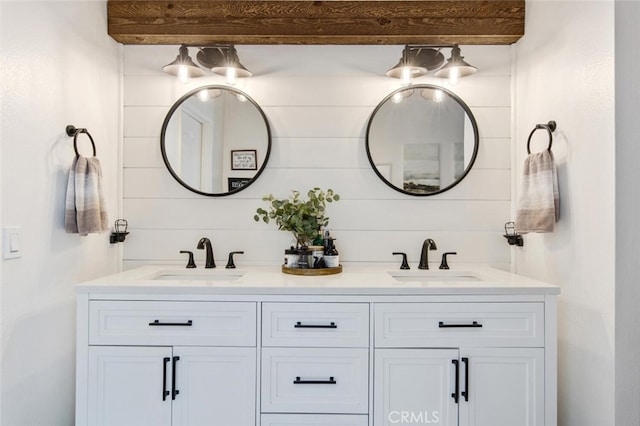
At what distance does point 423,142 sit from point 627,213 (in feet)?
3.25

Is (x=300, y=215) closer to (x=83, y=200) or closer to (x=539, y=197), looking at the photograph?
(x=83, y=200)

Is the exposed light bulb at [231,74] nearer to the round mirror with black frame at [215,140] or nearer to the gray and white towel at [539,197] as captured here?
the round mirror with black frame at [215,140]

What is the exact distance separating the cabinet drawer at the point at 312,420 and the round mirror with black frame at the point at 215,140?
1146 mm

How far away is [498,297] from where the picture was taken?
5.01ft

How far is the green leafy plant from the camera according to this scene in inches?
74.0

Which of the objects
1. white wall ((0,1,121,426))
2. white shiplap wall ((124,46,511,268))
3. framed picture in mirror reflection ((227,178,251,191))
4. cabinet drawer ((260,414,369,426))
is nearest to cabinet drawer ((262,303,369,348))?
cabinet drawer ((260,414,369,426))

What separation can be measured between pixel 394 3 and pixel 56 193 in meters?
1.87

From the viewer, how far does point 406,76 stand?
2.01 meters

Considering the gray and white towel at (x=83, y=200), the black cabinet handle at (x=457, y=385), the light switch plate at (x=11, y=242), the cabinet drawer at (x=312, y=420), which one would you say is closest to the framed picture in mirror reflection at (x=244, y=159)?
the gray and white towel at (x=83, y=200)

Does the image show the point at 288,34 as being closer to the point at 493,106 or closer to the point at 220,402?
the point at 493,106

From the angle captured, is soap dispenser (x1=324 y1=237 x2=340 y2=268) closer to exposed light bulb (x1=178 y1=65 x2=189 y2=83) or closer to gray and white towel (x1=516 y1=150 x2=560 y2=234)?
gray and white towel (x1=516 y1=150 x2=560 y2=234)

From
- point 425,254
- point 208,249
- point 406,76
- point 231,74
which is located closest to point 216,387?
point 208,249

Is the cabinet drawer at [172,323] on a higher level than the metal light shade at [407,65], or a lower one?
lower

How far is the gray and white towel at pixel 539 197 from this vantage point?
1665mm
